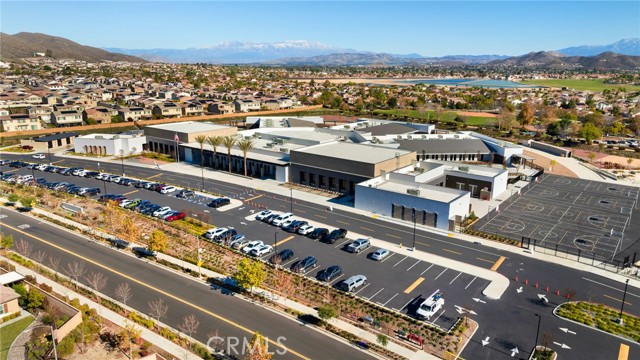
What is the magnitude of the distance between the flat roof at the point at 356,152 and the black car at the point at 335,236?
17616mm

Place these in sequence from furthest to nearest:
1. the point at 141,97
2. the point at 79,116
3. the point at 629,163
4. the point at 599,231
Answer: the point at 141,97
the point at 79,116
the point at 629,163
the point at 599,231

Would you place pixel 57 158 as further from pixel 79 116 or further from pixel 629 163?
pixel 629 163

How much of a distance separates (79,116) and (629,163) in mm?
147733

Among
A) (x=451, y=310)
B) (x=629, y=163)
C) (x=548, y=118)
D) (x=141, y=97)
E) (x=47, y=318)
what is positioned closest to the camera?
(x=47, y=318)

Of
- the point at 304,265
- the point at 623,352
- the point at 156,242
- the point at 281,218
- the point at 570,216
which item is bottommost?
the point at 623,352

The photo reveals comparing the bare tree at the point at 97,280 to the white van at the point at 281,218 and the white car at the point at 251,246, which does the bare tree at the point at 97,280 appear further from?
the white van at the point at 281,218

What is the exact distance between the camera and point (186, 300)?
37844 mm

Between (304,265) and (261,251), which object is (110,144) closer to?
(261,251)

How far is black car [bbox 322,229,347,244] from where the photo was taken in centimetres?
5075

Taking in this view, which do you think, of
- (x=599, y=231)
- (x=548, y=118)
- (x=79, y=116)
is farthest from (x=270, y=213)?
(x=548, y=118)

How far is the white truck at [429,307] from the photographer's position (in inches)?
1390

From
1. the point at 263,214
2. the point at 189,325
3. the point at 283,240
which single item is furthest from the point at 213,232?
the point at 189,325

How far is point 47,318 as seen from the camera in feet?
110

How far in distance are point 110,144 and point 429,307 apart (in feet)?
290
